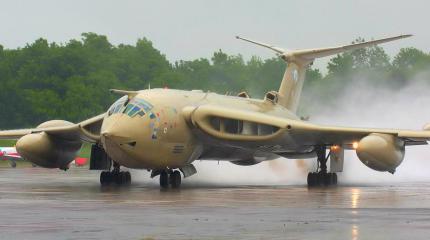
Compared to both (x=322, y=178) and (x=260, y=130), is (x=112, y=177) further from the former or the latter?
(x=322, y=178)

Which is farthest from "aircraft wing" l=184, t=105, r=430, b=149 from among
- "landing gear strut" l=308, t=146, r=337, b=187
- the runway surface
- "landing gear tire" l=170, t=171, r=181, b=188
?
the runway surface

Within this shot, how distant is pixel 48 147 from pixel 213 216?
762 inches

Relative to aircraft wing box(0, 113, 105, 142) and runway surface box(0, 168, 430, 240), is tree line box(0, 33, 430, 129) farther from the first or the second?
runway surface box(0, 168, 430, 240)

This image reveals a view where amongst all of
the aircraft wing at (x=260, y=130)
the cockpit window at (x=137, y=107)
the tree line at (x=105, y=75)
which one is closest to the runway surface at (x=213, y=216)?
the cockpit window at (x=137, y=107)

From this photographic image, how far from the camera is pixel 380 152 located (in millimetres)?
31234

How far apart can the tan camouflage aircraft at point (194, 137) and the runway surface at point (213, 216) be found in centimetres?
423

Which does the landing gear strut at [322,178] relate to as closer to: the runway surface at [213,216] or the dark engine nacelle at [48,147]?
the dark engine nacelle at [48,147]

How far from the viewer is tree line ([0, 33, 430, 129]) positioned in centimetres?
8756

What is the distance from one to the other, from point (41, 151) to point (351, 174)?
15502mm

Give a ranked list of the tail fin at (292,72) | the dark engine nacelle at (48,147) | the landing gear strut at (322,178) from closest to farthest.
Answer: the dark engine nacelle at (48,147) → the landing gear strut at (322,178) → the tail fin at (292,72)

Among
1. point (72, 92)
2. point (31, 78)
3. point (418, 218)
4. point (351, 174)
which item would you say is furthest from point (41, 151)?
point (31, 78)

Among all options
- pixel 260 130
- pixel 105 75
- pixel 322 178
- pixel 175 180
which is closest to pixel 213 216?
pixel 175 180

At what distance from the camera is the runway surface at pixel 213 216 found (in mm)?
15375

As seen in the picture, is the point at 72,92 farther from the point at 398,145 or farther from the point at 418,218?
the point at 418,218
